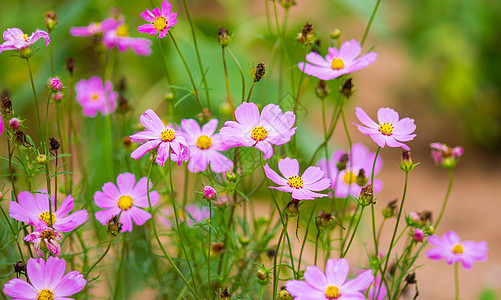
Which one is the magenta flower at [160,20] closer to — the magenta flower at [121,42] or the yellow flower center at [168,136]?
the yellow flower center at [168,136]

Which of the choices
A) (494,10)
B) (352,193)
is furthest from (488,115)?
(352,193)

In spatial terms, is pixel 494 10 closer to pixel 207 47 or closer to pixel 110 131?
pixel 207 47

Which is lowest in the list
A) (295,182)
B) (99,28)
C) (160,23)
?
(295,182)

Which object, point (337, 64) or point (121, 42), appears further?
point (121, 42)

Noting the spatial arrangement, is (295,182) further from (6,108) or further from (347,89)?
(6,108)

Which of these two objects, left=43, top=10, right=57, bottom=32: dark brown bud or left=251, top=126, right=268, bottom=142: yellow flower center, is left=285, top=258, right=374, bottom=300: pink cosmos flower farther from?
left=43, top=10, right=57, bottom=32: dark brown bud

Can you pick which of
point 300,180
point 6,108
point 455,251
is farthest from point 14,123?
point 455,251

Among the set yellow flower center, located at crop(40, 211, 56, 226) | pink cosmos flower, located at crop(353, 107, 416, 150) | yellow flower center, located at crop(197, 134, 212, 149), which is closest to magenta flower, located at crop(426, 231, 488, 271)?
pink cosmos flower, located at crop(353, 107, 416, 150)
